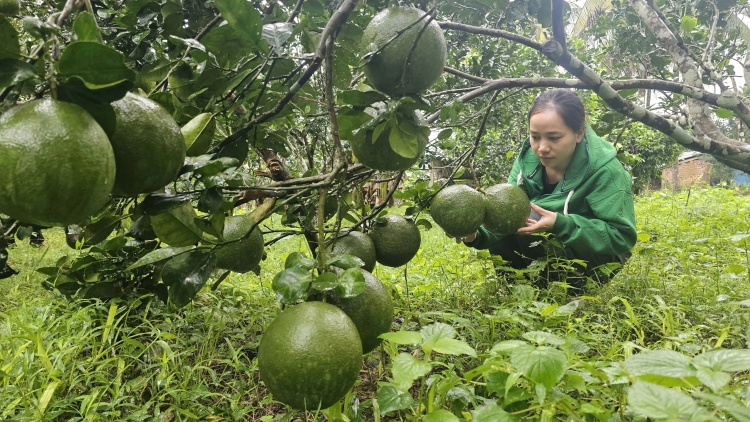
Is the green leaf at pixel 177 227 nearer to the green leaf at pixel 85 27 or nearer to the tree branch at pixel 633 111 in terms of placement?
the green leaf at pixel 85 27

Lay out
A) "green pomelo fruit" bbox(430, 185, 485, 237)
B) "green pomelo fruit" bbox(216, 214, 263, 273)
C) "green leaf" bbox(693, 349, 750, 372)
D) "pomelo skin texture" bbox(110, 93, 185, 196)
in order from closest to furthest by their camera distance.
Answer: "pomelo skin texture" bbox(110, 93, 185, 196), "green leaf" bbox(693, 349, 750, 372), "green pomelo fruit" bbox(216, 214, 263, 273), "green pomelo fruit" bbox(430, 185, 485, 237)

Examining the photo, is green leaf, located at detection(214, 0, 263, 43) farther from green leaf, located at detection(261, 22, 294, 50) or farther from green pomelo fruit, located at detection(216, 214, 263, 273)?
green pomelo fruit, located at detection(216, 214, 263, 273)

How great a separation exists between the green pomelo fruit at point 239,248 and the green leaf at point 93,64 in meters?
0.72

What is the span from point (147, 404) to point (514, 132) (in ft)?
23.2

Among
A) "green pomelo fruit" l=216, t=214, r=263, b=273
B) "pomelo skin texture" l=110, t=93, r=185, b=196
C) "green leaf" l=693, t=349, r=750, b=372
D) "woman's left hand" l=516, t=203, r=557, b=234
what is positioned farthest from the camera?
"woman's left hand" l=516, t=203, r=557, b=234

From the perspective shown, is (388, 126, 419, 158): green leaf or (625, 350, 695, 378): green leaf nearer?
(625, 350, 695, 378): green leaf

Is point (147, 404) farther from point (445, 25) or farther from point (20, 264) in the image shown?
point (20, 264)

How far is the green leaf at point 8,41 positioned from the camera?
0.57m

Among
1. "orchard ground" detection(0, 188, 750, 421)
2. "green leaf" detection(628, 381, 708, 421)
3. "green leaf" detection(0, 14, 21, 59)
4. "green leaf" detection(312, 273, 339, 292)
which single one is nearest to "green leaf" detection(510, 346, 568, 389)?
"orchard ground" detection(0, 188, 750, 421)

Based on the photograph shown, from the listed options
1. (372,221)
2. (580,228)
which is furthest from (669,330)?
(372,221)

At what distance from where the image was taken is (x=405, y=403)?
1.11 m

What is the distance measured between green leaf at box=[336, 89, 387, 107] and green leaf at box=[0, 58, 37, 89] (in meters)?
0.58

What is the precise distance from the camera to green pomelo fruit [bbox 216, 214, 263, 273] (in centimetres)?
127

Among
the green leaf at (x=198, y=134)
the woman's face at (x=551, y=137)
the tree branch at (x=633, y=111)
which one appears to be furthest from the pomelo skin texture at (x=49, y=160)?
the woman's face at (x=551, y=137)
